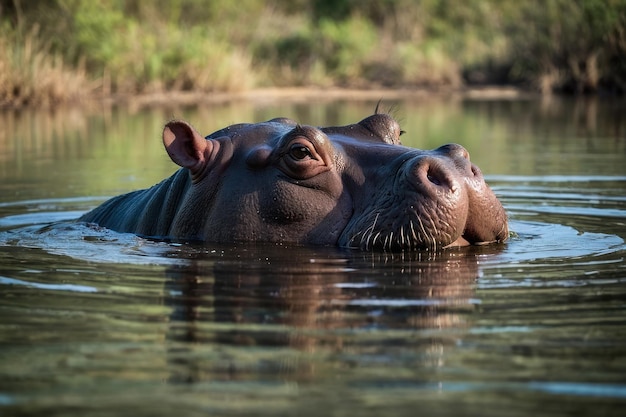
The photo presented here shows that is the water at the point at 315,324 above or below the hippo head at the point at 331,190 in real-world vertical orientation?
below

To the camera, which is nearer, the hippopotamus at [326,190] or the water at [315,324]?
the water at [315,324]

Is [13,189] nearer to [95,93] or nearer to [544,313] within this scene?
[544,313]

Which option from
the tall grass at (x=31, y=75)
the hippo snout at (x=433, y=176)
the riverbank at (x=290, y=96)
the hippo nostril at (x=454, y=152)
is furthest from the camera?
the riverbank at (x=290, y=96)

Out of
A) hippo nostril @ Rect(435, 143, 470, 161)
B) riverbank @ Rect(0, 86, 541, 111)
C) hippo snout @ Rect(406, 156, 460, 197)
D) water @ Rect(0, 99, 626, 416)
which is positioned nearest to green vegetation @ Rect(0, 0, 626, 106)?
riverbank @ Rect(0, 86, 541, 111)

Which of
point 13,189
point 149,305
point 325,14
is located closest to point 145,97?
point 325,14

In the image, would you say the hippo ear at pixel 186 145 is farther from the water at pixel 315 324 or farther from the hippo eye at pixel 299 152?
the hippo eye at pixel 299 152

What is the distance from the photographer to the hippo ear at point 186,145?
6395mm

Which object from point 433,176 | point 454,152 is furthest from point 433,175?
point 454,152

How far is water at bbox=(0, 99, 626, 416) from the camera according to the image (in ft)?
10.9

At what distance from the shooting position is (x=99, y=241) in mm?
6879

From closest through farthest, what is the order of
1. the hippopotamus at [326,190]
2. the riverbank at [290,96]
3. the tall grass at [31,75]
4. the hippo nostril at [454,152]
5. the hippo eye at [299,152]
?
the hippopotamus at [326,190], the hippo nostril at [454,152], the hippo eye at [299,152], the tall grass at [31,75], the riverbank at [290,96]

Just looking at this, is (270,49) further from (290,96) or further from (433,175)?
(433,175)

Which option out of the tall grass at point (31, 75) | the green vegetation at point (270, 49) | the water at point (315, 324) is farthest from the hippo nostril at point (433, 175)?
the green vegetation at point (270, 49)

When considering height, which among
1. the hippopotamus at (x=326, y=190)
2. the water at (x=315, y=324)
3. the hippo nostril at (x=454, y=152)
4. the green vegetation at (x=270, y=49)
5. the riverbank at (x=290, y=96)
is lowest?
the water at (x=315, y=324)
